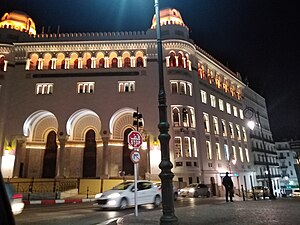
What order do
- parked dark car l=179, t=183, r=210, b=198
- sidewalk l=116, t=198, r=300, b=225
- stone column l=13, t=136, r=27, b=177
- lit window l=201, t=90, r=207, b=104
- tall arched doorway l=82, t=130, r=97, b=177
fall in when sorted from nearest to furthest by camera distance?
sidewalk l=116, t=198, r=300, b=225, parked dark car l=179, t=183, r=210, b=198, stone column l=13, t=136, r=27, b=177, tall arched doorway l=82, t=130, r=97, b=177, lit window l=201, t=90, r=207, b=104

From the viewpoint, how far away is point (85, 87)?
3053 cm

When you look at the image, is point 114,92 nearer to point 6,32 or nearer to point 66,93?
point 66,93

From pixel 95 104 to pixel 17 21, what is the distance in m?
17.9

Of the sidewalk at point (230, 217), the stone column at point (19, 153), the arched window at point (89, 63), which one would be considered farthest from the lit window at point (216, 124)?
the sidewalk at point (230, 217)

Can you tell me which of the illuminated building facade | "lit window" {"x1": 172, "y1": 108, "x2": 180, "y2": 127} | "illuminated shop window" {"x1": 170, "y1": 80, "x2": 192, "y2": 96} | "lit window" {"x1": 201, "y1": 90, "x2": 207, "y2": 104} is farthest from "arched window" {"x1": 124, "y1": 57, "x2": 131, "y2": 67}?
"lit window" {"x1": 201, "y1": 90, "x2": 207, "y2": 104}

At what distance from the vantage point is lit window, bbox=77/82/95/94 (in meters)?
30.2

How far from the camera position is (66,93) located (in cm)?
2989

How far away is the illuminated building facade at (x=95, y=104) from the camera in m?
28.6

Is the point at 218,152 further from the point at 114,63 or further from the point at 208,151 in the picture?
the point at 114,63

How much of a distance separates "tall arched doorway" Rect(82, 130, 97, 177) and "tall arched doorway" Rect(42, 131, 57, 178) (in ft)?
13.0

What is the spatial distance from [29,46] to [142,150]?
20.4 m

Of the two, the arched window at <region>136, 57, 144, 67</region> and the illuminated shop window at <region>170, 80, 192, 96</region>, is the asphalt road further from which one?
the arched window at <region>136, 57, 144, 67</region>

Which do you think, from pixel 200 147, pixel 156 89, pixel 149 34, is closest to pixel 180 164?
pixel 200 147

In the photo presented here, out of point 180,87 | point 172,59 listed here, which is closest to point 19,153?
point 180,87
